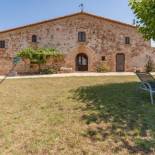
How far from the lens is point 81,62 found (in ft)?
88.0

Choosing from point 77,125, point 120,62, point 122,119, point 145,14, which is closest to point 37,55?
point 120,62

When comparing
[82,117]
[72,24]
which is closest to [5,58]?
[72,24]

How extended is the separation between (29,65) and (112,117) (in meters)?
19.8

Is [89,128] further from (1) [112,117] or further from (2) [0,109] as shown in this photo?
(2) [0,109]

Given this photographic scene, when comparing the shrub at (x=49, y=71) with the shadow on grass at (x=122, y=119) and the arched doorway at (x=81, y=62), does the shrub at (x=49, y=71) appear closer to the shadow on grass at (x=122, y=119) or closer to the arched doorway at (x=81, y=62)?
the arched doorway at (x=81, y=62)

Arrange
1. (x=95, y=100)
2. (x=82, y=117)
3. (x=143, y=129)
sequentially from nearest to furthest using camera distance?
(x=143, y=129)
(x=82, y=117)
(x=95, y=100)

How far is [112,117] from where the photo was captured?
21.9 feet

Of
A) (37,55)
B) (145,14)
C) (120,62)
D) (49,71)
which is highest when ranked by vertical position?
(145,14)

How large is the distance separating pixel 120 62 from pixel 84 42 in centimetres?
424

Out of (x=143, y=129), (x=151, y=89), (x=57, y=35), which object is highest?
(x=57, y=35)

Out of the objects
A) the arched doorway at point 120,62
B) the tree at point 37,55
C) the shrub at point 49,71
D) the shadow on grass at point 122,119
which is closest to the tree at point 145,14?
the shadow on grass at point 122,119

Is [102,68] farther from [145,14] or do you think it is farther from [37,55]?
[145,14]

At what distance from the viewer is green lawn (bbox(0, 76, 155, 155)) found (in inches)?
195

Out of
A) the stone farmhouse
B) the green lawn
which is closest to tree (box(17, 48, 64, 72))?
the stone farmhouse
